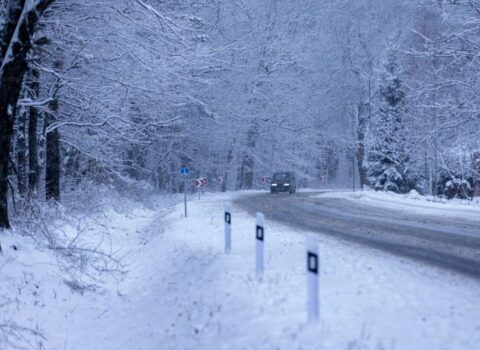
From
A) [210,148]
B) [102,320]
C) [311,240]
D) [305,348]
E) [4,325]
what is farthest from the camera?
[210,148]

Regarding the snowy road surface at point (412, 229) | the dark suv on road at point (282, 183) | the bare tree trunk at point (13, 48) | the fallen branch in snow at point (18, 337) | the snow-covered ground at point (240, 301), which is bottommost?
the fallen branch in snow at point (18, 337)

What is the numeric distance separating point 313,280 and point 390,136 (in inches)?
1273

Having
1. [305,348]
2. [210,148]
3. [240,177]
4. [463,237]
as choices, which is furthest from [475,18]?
[240,177]

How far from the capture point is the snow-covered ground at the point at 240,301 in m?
5.89

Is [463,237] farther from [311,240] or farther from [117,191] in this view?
[117,191]

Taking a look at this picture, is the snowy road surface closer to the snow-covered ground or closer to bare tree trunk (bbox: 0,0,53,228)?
the snow-covered ground

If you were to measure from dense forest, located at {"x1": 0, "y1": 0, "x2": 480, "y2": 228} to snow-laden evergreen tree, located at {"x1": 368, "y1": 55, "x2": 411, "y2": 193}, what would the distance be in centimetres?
10

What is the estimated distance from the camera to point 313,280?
19.6ft

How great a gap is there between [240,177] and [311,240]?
4265 centimetres

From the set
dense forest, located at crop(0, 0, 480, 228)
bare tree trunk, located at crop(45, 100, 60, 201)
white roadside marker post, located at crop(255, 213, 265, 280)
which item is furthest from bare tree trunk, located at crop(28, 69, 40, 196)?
white roadside marker post, located at crop(255, 213, 265, 280)

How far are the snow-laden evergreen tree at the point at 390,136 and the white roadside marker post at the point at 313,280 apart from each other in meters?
31.9

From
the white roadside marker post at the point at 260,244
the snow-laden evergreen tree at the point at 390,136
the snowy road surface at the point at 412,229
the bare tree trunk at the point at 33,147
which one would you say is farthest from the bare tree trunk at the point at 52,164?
the snow-laden evergreen tree at the point at 390,136

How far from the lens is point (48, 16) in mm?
13320

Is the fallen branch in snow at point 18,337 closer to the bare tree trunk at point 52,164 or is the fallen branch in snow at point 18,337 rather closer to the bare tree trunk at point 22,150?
the bare tree trunk at point 22,150
